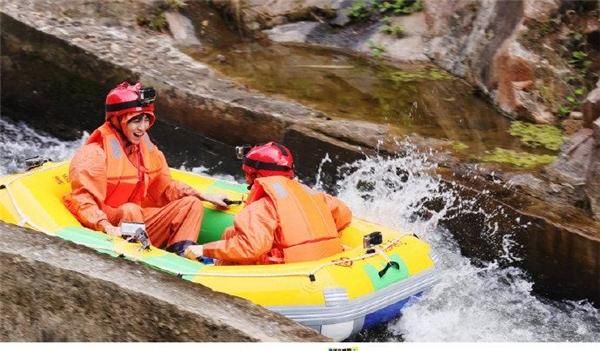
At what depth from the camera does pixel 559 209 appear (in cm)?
634

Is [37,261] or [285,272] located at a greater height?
[37,261]

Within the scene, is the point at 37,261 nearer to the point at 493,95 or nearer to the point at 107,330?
the point at 107,330

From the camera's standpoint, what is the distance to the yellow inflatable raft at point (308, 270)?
15.9ft

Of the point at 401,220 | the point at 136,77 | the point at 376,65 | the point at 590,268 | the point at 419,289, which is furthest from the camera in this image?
the point at 376,65

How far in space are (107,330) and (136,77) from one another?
216 inches

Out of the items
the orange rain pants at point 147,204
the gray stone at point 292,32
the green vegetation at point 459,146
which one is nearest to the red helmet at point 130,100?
the orange rain pants at point 147,204

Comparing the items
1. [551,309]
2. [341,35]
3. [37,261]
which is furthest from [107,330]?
[341,35]

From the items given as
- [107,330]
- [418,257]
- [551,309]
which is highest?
[107,330]

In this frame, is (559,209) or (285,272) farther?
(559,209)

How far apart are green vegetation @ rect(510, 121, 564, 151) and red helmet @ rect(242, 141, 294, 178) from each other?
2.94 m

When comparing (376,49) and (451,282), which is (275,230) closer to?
(451,282)

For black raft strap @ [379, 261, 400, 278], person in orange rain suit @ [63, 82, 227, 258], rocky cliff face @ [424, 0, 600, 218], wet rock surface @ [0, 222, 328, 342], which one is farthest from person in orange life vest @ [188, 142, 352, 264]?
rocky cliff face @ [424, 0, 600, 218]

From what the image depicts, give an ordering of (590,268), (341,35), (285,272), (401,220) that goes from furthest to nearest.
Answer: (341,35)
(401,220)
(590,268)
(285,272)

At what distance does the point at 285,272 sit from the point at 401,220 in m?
1.98
